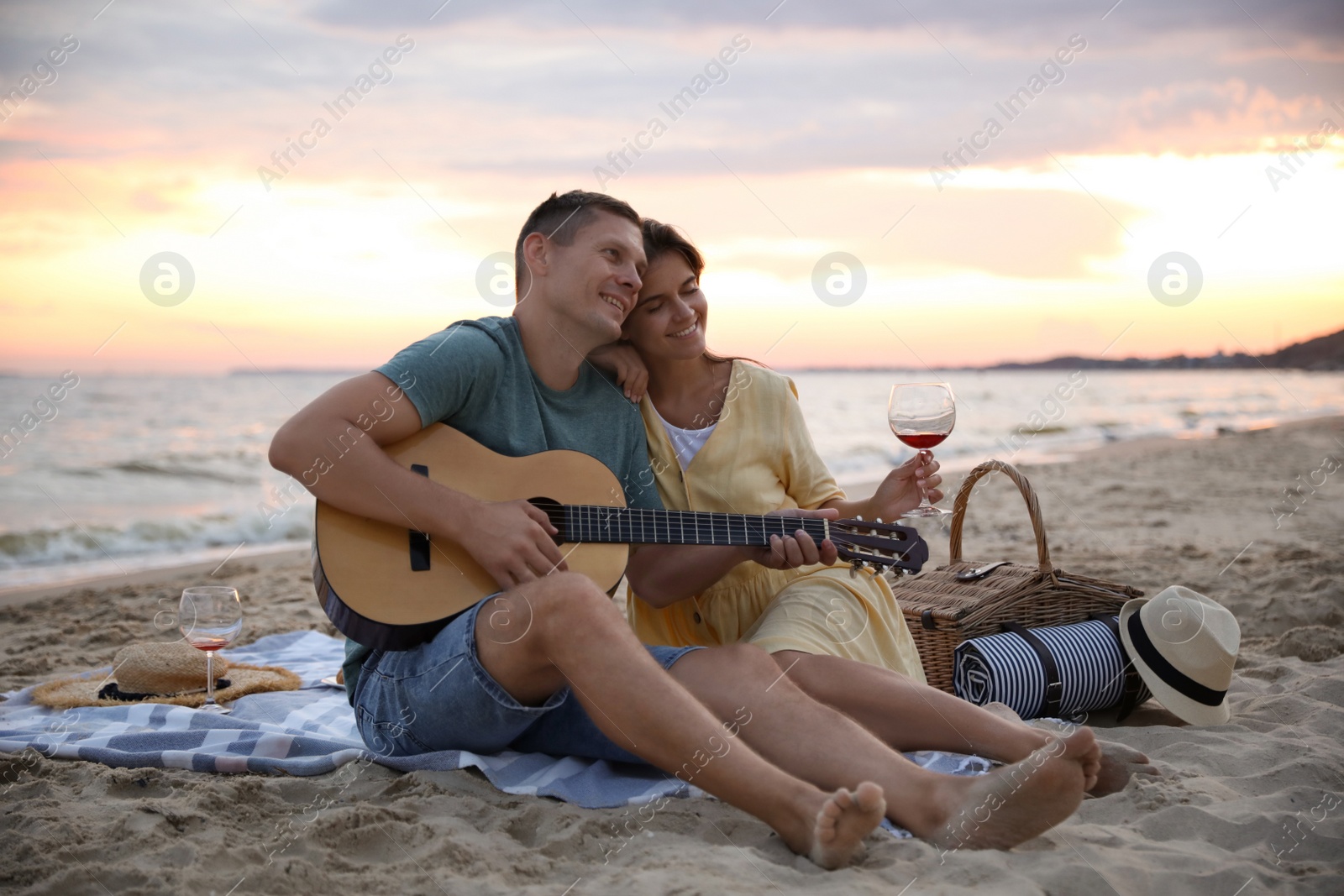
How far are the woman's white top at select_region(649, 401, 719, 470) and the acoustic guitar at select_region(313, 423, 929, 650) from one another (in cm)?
40

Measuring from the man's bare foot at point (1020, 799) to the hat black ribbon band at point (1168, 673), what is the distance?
1.39 m

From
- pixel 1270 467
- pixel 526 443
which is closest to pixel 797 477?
pixel 526 443

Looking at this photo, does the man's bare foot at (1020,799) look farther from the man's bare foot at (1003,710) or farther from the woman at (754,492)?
the man's bare foot at (1003,710)

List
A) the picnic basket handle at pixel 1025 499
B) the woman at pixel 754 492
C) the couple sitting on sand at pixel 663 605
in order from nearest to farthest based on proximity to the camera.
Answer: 1. the couple sitting on sand at pixel 663 605
2. the woman at pixel 754 492
3. the picnic basket handle at pixel 1025 499

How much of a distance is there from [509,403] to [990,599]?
1.95 metres

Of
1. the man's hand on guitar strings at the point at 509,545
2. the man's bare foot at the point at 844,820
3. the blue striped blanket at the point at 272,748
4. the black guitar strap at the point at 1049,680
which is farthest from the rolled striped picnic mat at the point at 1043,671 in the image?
the man's hand on guitar strings at the point at 509,545

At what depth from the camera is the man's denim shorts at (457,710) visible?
93.0 inches

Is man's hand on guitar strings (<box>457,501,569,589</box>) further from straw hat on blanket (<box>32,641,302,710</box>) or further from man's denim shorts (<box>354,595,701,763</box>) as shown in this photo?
straw hat on blanket (<box>32,641,302,710</box>)

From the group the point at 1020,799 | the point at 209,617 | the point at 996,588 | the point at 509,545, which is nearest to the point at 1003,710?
the point at 996,588

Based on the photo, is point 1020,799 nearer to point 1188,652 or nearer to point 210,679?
point 1188,652

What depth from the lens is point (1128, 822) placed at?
2.30m

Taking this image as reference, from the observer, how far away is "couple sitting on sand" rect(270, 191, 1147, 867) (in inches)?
81.0

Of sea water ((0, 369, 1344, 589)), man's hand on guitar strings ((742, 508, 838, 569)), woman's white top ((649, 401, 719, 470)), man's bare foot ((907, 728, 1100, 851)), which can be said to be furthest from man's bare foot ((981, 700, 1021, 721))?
sea water ((0, 369, 1344, 589))

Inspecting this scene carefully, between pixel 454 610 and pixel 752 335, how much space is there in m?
4.81
